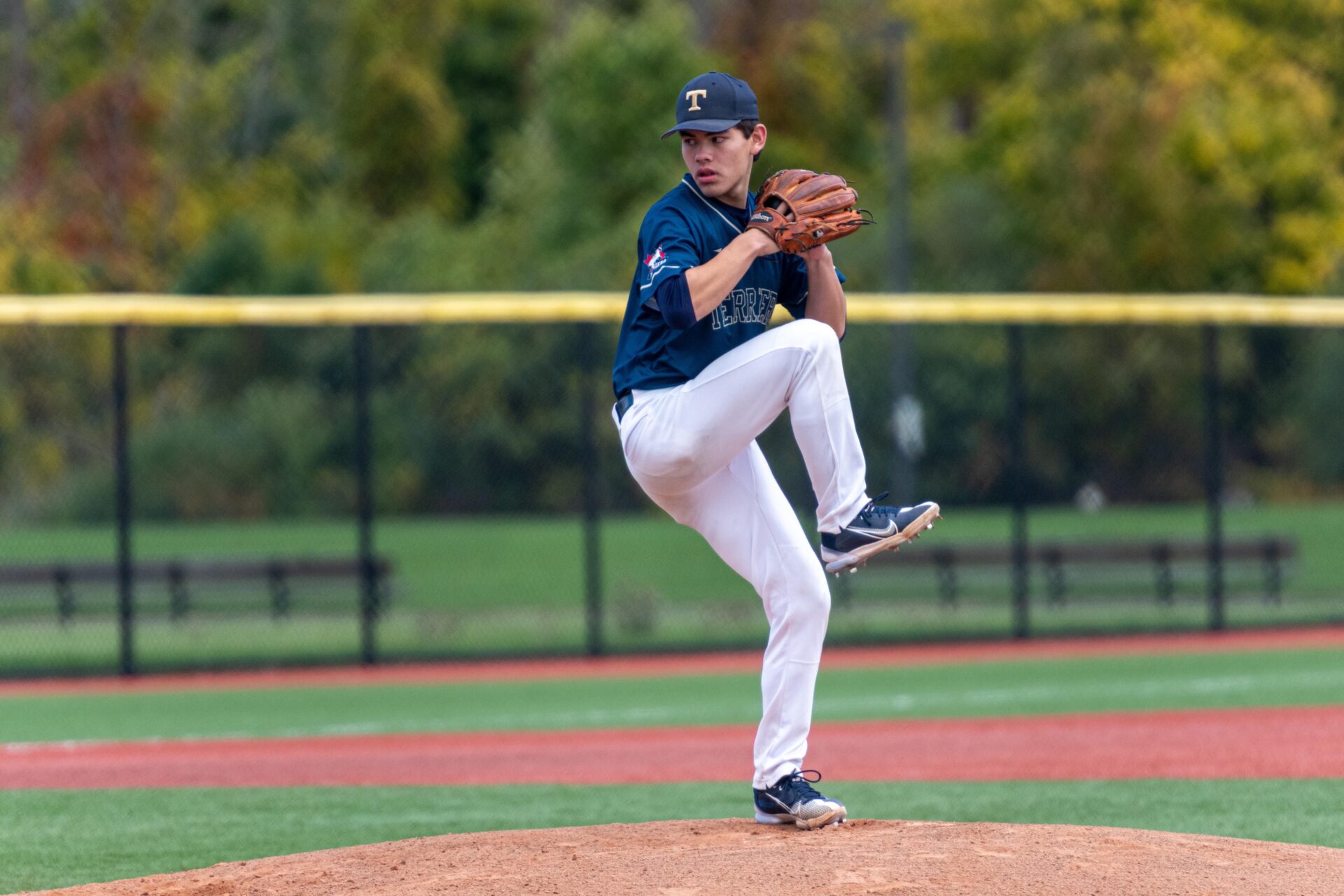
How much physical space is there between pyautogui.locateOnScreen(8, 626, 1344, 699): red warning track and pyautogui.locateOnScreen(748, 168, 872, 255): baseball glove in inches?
315

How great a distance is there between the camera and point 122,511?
42.0 feet

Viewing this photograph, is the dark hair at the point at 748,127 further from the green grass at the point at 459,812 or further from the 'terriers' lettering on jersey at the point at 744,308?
the green grass at the point at 459,812

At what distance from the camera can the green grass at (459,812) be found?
5957 millimetres

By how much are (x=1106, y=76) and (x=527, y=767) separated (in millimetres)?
23921

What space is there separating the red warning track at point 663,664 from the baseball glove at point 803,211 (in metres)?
8.01

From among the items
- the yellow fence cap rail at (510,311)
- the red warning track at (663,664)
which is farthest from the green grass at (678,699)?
the yellow fence cap rail at (510,311)

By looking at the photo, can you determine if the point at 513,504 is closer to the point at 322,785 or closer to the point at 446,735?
the point at 446,735

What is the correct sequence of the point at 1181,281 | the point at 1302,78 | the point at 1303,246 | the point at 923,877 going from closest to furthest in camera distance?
1. the point at 923,877
2. the point at 1181,281
3. the point at 1303,246
4. the point at 1302,78

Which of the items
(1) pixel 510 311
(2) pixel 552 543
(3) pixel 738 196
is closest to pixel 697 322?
(3) pixel 738 196

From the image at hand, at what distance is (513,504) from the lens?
75.2 ft

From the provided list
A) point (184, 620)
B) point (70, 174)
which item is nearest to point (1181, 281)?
point (184, 620)

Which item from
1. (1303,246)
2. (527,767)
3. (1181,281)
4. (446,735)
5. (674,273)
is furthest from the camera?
(1303,246)

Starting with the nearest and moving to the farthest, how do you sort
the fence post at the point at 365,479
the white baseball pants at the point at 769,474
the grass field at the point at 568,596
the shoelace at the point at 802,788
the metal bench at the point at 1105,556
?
the white baseball pants at the point at 769,474
the shoelace at the point at 802,788
the fence post at the point at 365,479
the grass field at the point at 568,596
the metal bench at the point at 1105,556

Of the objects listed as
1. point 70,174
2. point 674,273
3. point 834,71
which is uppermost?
point 834,71
